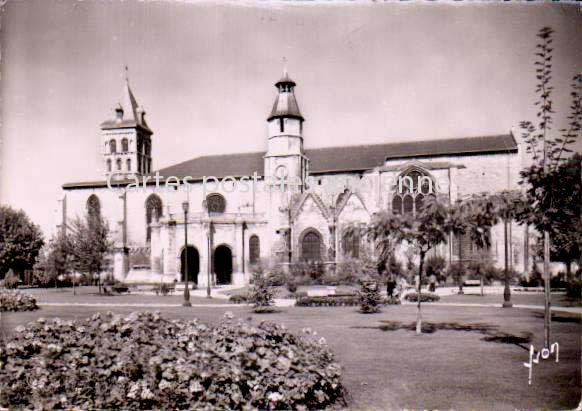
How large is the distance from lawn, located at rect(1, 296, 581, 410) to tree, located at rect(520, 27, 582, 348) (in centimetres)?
164

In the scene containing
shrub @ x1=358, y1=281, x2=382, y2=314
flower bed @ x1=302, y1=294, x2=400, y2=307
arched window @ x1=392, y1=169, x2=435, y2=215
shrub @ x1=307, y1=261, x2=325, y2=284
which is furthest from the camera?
arched window @ x1=392, y1=169, x2=435, y2=215

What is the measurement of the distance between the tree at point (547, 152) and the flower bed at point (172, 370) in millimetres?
5594

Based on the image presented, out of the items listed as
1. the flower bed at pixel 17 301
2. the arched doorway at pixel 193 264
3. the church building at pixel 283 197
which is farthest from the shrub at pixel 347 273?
the flower bed at pixel 17 301

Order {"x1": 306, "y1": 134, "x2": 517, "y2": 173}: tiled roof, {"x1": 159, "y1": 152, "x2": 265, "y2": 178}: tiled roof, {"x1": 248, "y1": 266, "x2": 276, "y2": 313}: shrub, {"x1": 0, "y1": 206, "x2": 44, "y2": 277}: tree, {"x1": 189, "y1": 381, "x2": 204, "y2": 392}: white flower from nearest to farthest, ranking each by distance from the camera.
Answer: {"x1": 189, "y1": 381, "x2": 204, "y2": 392}: white flower < {"x1": 248, "y1": 266, "x2": 276, "y2": 313}: shrub < {"x1": 0, "y1": 206, "x2": 44, "y2": 277}: tree < {"x1": 306, "y1": 134, "x2": 517, "y2": 173}: tiled roof < {"x1": 159, "y1": 152, "x2": 265, "y2": 178}: tiled roof

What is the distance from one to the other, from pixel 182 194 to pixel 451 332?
43428mm

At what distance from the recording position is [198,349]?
7.48m

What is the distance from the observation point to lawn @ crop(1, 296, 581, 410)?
788cm

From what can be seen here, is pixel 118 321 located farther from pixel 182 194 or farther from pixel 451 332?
pixel 182 194

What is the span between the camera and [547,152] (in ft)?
32.9

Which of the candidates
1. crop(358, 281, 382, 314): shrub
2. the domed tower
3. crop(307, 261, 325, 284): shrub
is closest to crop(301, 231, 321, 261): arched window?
crop(307, 261, 325, 284): shrub

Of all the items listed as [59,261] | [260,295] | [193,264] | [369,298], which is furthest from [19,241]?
[369,298]

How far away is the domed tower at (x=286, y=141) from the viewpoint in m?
46.3

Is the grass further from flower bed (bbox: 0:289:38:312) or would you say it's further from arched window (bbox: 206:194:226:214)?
arched window (bbox: 206:194:226:214)

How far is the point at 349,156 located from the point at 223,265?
62.8ft
